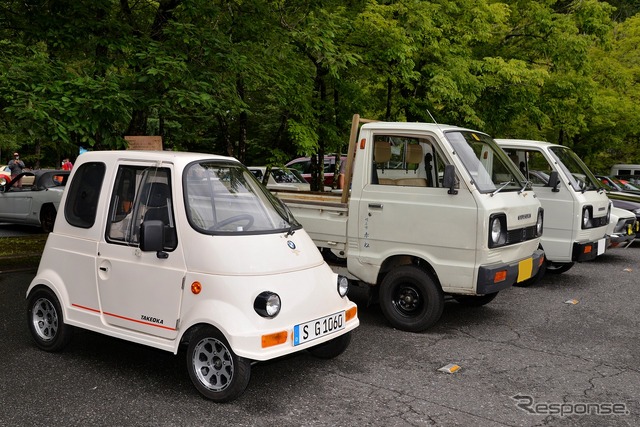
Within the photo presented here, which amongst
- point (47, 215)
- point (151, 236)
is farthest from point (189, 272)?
point (47, 215)

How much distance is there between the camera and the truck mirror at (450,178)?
6.47m

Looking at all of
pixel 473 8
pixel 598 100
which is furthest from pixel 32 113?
pixel 598 100

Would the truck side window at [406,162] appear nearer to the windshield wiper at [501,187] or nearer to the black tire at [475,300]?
the windshield wiper at [501,187]

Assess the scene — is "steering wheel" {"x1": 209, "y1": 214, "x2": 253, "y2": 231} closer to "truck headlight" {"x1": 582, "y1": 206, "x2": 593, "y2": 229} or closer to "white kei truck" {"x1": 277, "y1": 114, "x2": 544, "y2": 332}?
"white kei truck" {"x1": 277, "y1": 114, "x2": 544, "y2": 332}

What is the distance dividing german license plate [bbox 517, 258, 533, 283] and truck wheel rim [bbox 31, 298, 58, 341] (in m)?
4.62

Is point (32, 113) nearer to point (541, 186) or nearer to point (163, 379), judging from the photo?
point (163, 379)

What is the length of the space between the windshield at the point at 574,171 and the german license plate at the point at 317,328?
5.31 m

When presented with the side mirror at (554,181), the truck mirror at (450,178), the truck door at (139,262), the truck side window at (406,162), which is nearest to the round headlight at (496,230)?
the truck mirror at (450,178)

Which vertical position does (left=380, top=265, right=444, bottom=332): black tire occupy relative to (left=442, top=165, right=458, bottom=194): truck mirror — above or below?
below

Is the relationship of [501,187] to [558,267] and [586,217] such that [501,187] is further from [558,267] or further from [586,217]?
[558,267]

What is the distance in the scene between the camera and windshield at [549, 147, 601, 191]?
30.0 feet

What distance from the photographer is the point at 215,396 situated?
4.63 metres

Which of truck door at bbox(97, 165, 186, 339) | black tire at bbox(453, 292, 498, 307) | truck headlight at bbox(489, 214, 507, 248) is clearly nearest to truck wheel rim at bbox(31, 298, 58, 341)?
truck door at bbox(97, 165, 186, 339)

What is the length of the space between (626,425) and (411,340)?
2.34m
